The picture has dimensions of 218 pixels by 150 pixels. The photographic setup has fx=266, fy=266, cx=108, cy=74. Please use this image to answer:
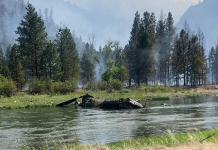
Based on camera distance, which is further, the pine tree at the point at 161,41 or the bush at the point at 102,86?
the pine tree at the point at 161,41

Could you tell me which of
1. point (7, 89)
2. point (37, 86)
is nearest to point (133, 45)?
point (37, 86)

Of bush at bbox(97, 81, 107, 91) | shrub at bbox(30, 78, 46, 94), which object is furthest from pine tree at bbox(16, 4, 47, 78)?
bush at bbox(97, 81, 107, 91)

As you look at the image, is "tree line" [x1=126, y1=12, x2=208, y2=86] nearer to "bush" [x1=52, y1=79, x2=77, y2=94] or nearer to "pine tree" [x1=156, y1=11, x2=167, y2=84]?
"pine tree" [x1=156, y1=11, x2=167, y2=84]

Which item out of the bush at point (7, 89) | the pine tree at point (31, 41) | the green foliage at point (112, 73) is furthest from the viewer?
the green foliage at point (112, 73)

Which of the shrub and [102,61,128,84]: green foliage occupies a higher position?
[102,61,128,84]: green foliage

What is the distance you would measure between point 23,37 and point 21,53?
148 inches

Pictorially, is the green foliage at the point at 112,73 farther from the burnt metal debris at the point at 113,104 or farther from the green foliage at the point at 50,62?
the burnt metal debris at the point at 113,104

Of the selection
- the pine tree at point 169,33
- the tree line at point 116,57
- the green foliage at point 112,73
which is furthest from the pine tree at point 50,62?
the pine tree at point 169,33

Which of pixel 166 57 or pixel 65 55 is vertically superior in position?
pixel 166 57

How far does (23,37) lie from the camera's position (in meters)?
60.5

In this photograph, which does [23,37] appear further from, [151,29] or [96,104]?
[151,29]

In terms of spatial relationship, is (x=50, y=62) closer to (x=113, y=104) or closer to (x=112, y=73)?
(x=112, y=73)

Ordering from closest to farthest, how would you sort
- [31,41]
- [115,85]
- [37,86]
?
[37,86] → [31,41] → [115,85]

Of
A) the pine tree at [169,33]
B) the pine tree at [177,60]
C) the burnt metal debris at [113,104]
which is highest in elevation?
the pine tree at [169,33]
